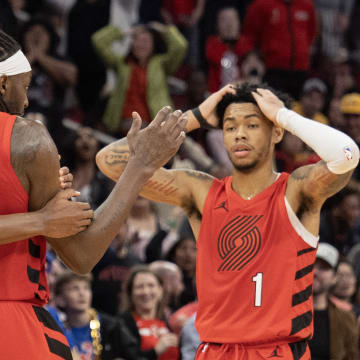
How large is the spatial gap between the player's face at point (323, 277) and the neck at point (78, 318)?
188cm

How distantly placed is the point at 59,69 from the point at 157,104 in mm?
1228

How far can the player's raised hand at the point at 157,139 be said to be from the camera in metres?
3.24

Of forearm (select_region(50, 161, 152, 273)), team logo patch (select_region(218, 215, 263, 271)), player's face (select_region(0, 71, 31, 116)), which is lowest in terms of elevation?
team logo patch (select_region(218, 215, 263, 271))

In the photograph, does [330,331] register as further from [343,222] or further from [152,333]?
[343,222]

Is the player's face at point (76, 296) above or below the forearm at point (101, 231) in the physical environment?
below

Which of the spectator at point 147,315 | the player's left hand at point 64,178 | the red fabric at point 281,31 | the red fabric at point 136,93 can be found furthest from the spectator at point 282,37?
the player's left hand at point 64,178

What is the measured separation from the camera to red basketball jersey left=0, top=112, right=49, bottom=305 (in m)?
3.03

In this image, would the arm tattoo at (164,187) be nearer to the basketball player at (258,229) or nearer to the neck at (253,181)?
the basketball player at (258,229)

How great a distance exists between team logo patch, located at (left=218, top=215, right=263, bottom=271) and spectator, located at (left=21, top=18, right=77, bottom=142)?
4.67 m

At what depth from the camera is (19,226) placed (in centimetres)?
300

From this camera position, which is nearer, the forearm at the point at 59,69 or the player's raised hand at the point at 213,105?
the player's raised hand at the point at 213,105

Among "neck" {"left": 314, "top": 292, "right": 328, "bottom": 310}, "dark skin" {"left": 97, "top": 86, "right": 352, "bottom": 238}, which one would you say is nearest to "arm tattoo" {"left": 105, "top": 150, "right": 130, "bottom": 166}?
"dark skin" {"left": 97, "top": 86, "right": 352, "bottom": 238}

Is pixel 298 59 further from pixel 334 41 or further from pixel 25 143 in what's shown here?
pixel 25 143

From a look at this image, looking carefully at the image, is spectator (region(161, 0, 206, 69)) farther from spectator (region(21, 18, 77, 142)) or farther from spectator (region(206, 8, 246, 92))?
spectator (region(21, 18, 77, 142))
